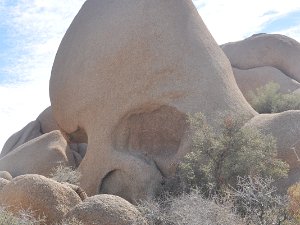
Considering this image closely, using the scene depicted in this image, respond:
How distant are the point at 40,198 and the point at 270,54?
16.9 m

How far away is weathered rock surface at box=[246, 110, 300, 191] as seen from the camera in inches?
493

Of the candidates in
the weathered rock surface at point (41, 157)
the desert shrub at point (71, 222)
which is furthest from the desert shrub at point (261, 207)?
the weathered rock surface at point (41, 157)

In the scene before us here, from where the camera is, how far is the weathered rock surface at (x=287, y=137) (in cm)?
1252

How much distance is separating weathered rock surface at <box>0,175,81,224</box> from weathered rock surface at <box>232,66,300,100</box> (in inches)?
551

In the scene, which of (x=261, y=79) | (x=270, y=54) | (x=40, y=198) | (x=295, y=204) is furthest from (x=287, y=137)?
(x=270, y=54)

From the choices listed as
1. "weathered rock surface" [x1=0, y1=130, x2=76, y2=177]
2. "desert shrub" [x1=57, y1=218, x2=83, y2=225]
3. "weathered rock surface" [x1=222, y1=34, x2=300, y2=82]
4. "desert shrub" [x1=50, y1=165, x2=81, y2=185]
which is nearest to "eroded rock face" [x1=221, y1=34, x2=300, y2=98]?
"weathered rock surface" [x1=222, y1=34, x2=300, y2=82]

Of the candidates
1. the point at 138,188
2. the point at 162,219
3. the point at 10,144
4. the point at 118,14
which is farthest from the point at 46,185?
the point at 10,144

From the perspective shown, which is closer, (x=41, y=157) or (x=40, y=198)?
(x=40, y=198)

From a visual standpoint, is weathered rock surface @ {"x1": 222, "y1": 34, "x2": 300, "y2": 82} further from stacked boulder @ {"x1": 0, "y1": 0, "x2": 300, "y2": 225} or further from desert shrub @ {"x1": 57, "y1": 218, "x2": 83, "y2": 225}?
desert shrub @ {"x1": 57, "y1": 218, "x2": 83, "y2": 225}

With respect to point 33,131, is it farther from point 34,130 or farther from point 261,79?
point 261,79

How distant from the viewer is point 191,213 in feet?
28.6

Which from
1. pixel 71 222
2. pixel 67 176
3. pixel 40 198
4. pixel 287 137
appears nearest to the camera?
pixel 71 222

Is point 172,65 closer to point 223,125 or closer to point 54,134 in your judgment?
point 223,125

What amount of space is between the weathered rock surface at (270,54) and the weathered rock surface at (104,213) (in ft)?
53.5
